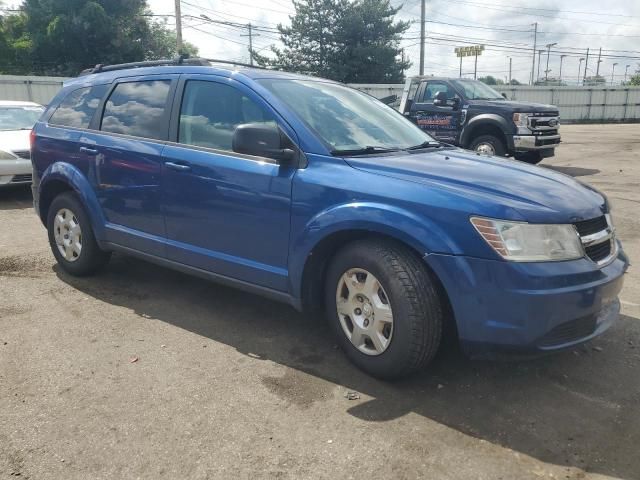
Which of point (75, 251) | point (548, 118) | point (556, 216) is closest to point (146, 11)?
point (548, 118)

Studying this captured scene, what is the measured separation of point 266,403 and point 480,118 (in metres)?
9.67

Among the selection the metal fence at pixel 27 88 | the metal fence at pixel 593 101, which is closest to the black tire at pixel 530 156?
the metal fence at pixel 27 88

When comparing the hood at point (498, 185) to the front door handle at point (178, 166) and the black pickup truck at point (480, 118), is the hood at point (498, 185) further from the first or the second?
the black pickup truck at point (480, 118)

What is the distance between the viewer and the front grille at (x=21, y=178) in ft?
28.5

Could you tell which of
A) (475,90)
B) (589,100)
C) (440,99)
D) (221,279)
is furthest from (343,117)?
(589,100)

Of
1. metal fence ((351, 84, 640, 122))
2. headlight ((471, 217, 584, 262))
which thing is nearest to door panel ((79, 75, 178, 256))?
headlight ((471, 217, 584, 262))

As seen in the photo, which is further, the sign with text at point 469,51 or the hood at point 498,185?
the sign with text at point 469,51

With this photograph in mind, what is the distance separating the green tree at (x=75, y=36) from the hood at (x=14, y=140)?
30.4 m

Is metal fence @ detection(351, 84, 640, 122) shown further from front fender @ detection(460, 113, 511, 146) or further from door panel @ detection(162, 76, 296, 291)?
door panel @ detection(162, 76, 296, 291)

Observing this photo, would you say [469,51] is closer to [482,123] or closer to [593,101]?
[593,101]

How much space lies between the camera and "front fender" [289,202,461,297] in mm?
2947

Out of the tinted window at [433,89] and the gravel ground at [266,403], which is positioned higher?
the tinted window at [433,89]

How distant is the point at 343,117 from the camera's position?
3924 mm

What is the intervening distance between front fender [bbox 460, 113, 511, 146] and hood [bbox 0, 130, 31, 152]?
7.97 metres
